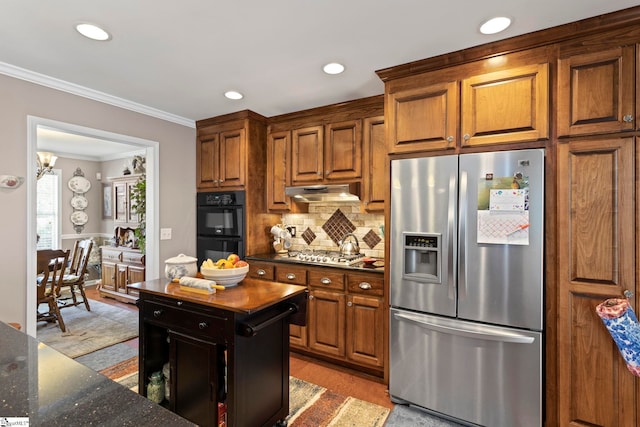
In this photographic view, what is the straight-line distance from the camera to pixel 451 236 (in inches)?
81.4

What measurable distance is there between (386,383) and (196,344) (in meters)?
A: 1.52

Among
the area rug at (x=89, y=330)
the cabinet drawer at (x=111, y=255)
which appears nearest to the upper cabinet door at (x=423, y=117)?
the area rug at (x=89, y=330)

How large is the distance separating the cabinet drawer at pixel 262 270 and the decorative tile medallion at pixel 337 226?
80cm

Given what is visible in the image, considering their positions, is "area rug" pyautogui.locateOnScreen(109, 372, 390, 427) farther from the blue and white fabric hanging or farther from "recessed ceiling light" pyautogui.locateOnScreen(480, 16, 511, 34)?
"recessed ceiling light" pyautogui.locateOnScreen(480, 16, 511, 34)

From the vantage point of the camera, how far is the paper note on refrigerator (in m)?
1.87

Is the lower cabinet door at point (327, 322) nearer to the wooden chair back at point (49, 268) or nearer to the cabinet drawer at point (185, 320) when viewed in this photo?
the cabinet drawer at point (185, 320)

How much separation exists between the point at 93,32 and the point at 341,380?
303 cm

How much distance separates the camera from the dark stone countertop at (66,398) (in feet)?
2.27

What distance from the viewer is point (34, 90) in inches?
97.0

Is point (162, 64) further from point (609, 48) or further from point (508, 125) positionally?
point (609, 48)

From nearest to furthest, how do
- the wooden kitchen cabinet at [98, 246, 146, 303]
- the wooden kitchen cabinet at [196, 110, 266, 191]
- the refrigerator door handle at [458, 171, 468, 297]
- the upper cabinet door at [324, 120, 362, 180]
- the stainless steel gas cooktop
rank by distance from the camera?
the refrigerator door handle at [458, 171, 468, 297], the stainless steel gas cooktop, the upper cabinet door at [324, 120, 362, 180], the wooden kitchen cabinet at [196, 110, 266, 191], the wooden kitchen cabinet at [98, 246, 146, 303]

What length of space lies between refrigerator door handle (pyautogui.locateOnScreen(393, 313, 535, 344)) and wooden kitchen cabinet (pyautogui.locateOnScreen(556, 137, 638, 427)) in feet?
0.70

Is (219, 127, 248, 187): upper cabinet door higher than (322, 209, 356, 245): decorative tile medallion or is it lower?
higher

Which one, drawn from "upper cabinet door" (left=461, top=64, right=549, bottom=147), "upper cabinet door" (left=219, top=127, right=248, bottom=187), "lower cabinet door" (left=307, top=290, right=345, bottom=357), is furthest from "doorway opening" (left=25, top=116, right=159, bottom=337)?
"upper cabinet door" (left=461, top=64, right=549, bottom=147)
